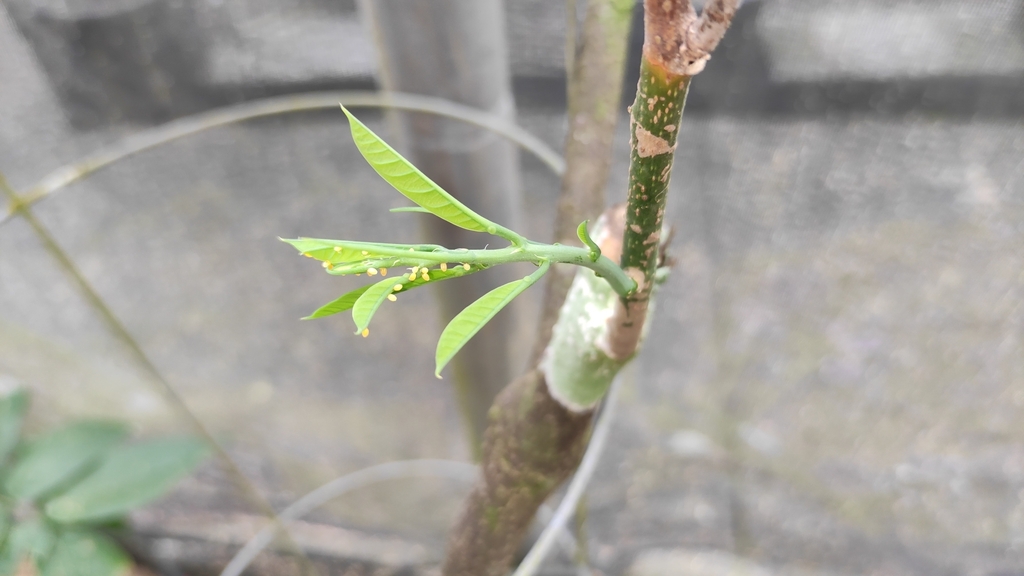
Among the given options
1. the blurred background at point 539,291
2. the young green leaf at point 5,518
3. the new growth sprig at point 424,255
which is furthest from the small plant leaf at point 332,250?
the young green leaf at point 5,518

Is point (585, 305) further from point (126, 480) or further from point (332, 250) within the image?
point (126, 480)

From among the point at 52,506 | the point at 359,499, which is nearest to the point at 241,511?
the point at 359,499

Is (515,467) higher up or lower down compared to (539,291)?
lower down

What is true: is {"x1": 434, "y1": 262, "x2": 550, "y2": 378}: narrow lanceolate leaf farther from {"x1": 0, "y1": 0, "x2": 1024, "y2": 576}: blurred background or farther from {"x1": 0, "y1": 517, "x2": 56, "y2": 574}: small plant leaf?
{"x1": 0, "y1": 517, "x2": 56, "y2": 574}: small plant leaf

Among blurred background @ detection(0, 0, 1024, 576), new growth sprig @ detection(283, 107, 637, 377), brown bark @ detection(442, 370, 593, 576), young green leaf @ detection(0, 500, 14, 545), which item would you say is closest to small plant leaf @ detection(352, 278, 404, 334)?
new growth sprig @ detection(283, 107, 637, 377)

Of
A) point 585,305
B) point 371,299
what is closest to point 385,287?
point 371,299

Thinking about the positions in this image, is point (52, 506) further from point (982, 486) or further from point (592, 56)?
point (982, 486)
